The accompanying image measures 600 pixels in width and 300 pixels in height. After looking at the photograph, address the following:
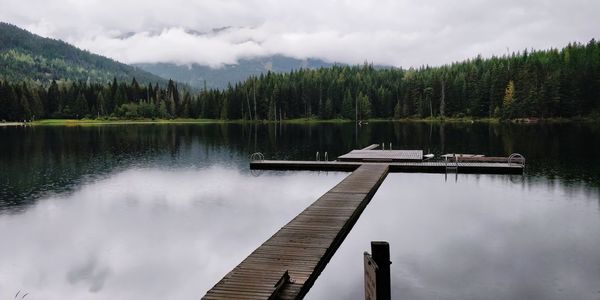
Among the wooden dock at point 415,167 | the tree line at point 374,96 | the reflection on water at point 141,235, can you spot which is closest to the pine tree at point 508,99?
the tree line at point 374,96

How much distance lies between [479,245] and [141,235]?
15110mm

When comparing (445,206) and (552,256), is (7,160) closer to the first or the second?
(445,206)

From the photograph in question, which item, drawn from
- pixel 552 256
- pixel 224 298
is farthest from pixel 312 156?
pixel 224 298

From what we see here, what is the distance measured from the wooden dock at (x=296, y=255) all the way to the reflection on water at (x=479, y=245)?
63 cm

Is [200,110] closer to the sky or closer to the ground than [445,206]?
closer to the sky

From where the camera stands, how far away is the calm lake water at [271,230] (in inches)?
642

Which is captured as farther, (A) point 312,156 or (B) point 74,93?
(B) point 74,93

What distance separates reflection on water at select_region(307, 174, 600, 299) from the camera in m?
15.5

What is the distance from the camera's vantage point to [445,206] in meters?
28.0

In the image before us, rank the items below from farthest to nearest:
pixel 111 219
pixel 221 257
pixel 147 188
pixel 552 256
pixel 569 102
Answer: pixel 569 102 < pixel 147 188 < pixel 111 219 < pixel 221 257 < pixel 552 256

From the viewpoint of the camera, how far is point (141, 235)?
22859mm

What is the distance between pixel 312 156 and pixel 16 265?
119 ft

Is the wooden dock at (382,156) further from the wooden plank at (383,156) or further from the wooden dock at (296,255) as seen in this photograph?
the wooden dock at (296,255)

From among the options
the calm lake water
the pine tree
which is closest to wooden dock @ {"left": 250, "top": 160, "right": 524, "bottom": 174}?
the calm lake water
